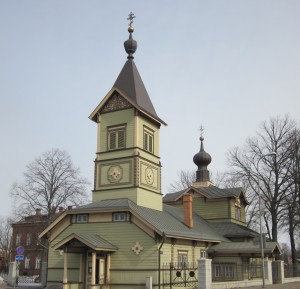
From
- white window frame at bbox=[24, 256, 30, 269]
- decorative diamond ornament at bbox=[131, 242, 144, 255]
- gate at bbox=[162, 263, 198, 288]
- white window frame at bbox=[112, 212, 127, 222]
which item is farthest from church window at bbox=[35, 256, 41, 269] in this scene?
decorative diamond ornament at bbox=[131, 242, 144, 255]

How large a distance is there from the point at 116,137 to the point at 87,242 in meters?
8.48

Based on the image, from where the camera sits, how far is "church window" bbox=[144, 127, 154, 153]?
100 ft

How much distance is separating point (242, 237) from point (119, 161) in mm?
15083

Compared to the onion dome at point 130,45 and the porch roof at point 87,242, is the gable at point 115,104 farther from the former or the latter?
the porch roof at point 87,242

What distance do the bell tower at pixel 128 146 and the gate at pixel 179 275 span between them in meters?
4.59

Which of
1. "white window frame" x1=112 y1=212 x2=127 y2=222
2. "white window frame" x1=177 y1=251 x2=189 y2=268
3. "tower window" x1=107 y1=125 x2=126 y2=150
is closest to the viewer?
"white window frame" x1=112 y1=212 x2=127 y2=222

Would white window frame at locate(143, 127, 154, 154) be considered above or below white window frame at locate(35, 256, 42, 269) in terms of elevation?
above

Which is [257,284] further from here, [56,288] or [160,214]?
[56,288]

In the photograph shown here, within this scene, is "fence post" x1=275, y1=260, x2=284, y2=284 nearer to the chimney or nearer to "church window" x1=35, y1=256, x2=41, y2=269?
the chimney

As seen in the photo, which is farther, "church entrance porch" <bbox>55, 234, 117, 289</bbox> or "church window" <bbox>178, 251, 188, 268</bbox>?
"church window" <bbox>178, 251, 188, 268</bbox>

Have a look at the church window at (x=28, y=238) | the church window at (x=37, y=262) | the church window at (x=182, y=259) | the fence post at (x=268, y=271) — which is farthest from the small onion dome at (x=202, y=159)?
the church window at (x=28, y=238)

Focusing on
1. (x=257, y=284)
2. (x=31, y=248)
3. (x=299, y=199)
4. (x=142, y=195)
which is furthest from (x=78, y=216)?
(x=31, y=248)

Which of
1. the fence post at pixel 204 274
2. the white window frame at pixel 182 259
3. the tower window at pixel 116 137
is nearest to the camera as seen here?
the fence post at pixel 204 274

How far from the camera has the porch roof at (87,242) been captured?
24497 millimetres
